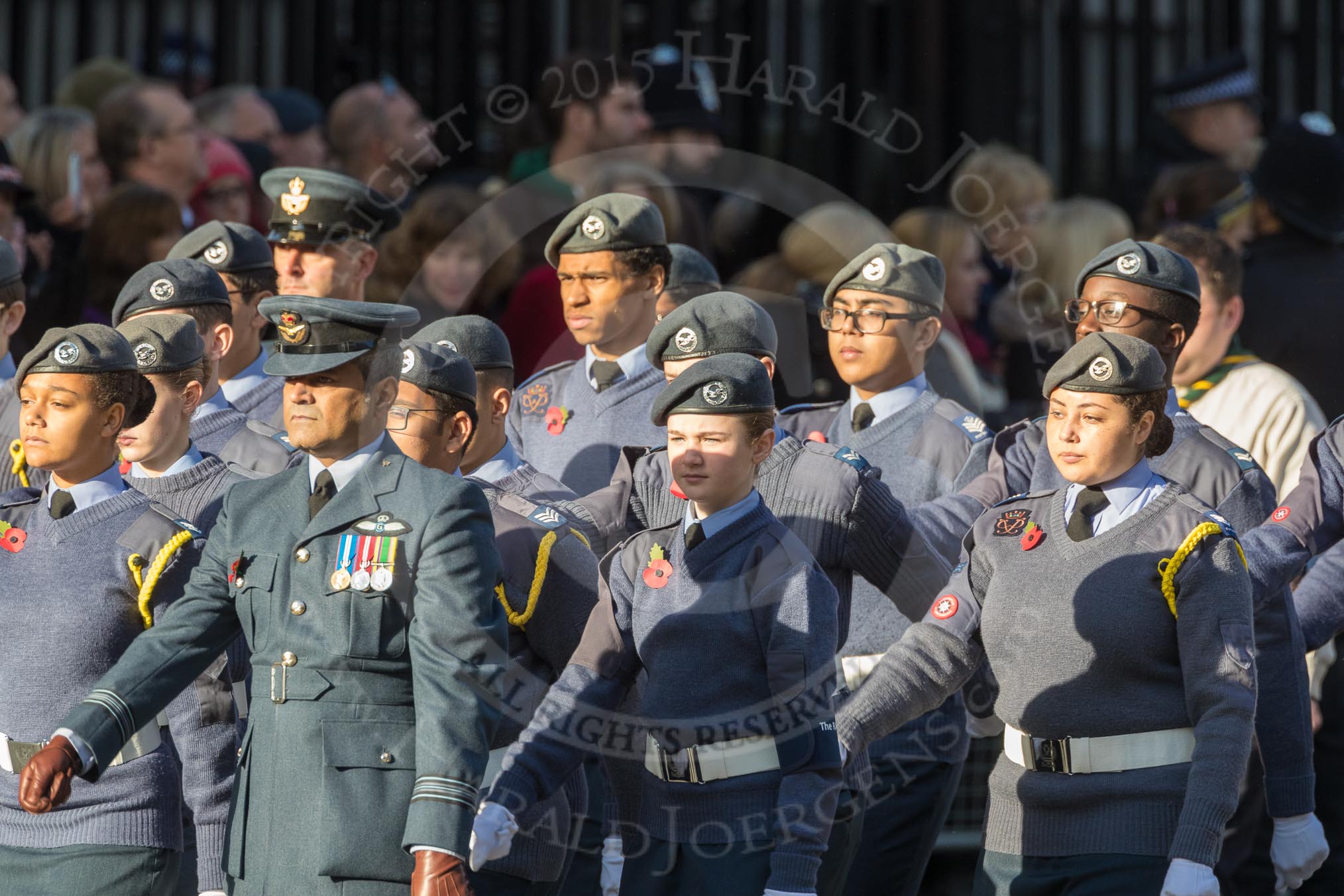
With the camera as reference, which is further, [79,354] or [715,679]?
[79,354]

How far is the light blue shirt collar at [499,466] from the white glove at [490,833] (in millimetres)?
1088

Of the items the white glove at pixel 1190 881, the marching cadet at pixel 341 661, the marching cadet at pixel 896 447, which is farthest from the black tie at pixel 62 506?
the white glove at pixel 1190 881

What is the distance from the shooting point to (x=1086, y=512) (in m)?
4.29

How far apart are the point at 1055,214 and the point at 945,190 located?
812 mm

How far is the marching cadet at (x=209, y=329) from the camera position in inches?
208

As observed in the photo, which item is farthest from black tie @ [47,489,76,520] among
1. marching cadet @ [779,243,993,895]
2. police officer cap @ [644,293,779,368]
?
marching cadet @ [779,243,993,895]

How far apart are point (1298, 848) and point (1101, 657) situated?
688mm

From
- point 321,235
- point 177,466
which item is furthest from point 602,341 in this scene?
point 177,466

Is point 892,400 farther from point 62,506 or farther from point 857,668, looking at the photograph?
point 62,506

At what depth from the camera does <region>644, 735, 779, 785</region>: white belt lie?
4.22 m

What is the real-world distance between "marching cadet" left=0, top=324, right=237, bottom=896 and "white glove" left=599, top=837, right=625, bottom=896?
1.00m

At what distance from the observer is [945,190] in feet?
27.0

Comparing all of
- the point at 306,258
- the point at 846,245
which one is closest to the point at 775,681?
the point at 306,258

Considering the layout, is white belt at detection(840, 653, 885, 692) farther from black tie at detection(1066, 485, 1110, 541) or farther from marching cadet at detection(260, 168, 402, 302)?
marching cadet at detection(260, 168, 402, 302)
